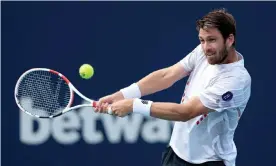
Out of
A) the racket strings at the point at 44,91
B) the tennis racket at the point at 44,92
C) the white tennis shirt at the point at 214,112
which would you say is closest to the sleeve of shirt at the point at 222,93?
the white tennis shirt at the point at 214,112

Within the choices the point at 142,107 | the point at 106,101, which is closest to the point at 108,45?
the point at 106,101

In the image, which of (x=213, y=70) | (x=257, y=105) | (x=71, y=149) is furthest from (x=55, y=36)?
(x=213, y=70)

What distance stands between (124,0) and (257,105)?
1.72 m

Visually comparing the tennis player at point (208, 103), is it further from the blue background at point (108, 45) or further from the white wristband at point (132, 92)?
the blue background at point (108, 45)

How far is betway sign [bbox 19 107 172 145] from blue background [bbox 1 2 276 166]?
76 millimetres

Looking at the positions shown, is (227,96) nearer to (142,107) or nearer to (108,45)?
(142,107)

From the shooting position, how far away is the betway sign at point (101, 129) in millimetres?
8352

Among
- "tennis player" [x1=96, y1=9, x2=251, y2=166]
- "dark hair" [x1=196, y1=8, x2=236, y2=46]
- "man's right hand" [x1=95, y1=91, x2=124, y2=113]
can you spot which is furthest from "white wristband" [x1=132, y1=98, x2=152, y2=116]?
"dark hair" [x1=196, y1=8, x2=236, y2=46]

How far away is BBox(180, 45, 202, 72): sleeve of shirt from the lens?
6078 mm

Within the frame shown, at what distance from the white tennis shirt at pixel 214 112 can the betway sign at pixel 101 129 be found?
2.26 m

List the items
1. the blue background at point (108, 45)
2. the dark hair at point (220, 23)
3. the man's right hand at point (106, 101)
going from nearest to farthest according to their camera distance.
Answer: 1. the dark hair at point (220, 23)
2. the man's right hand at point (106, 101)
3. the blue background at point (108, 45)

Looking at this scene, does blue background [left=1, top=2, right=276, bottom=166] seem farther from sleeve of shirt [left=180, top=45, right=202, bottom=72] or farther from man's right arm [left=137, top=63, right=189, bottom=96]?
sleeve of shirt [left=180, top=45, right=202, bottom=72]

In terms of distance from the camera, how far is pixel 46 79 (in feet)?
23.6

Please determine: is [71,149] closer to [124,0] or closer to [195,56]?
[124,0]
